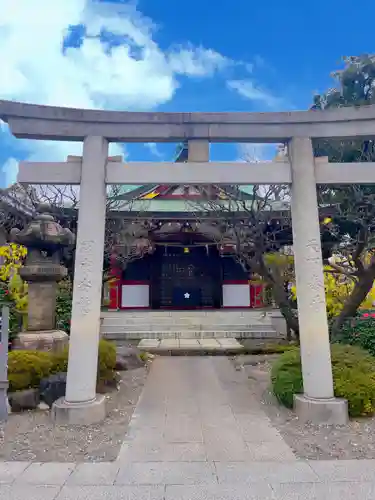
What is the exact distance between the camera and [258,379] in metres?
7.61

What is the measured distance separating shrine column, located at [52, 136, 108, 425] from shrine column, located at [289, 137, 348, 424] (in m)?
3.07

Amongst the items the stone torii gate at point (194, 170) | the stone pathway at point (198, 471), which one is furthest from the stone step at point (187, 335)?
the stone torii gate at point (194, 170)

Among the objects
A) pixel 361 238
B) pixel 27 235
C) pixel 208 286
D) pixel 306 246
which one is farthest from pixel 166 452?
pixel 208 286

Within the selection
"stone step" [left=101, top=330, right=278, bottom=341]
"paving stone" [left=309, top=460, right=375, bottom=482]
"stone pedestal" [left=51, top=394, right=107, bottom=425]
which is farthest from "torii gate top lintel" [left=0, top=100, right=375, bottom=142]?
"stone step" [left=101, top=330, right=278, bottom=341]

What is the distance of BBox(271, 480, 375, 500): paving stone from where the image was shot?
10.00 feet

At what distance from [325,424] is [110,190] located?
15.4 meters

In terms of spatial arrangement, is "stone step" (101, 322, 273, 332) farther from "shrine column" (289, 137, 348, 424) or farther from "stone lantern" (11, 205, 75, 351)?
"shrine column" (289, 137, 348, 424)

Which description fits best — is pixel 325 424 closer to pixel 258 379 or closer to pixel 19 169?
pixel 258 379

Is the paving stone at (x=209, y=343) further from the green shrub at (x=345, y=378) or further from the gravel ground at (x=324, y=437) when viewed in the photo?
the gravel ground at (x=324, y=437)

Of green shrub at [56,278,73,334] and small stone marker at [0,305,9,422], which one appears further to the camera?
green shrub at [56,278,73,334]

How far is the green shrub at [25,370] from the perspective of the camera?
5504mm

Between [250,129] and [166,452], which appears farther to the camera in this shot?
[250,129]

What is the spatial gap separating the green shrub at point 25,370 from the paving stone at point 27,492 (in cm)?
241

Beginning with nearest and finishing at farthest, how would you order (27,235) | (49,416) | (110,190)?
(49,416) < (27,235) < (110,190)
